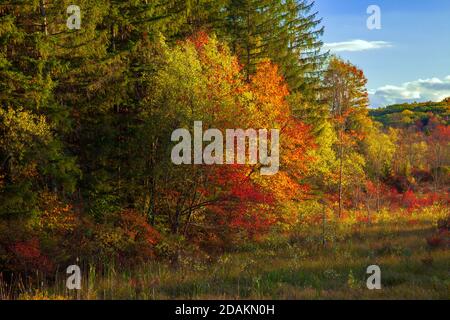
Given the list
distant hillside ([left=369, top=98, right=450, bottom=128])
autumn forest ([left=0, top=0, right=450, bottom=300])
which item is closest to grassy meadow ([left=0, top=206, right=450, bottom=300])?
autumn forest ([left=0, top=0, right=450, bottom=300])

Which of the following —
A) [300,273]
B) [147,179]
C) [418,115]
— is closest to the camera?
[300,273]

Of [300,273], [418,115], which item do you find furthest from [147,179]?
[418,115]

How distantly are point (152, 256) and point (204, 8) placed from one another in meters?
14.2

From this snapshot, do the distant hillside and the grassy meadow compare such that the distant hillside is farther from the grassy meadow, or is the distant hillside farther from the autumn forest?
the autumn forest

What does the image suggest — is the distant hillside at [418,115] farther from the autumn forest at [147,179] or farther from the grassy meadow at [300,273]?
the autumn forest at [147,179]

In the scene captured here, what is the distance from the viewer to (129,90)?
17.7 m

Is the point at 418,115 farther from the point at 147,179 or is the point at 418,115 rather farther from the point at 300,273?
the point at 300,273

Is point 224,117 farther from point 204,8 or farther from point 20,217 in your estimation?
point 204,8

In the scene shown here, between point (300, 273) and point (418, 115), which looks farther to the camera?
point (418, 115)

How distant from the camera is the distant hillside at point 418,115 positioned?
80.4 meters

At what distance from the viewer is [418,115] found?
86.1 meters

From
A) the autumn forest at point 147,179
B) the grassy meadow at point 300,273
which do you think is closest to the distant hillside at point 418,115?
the grassy meadow at point 300,273

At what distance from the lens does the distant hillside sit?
80438mm
